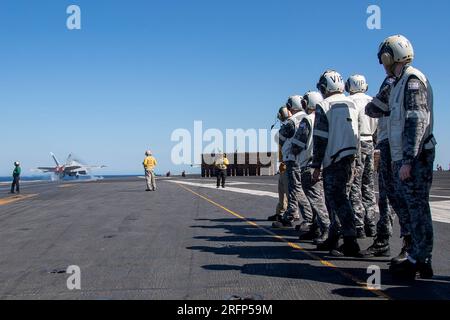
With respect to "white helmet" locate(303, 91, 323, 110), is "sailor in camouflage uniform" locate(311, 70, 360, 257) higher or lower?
lower

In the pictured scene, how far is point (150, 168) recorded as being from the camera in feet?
73.1

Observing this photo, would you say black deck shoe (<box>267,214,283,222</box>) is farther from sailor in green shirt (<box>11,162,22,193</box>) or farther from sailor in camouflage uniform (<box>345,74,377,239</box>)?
sailor in green shirt (<box>11,162,22,193</box>)

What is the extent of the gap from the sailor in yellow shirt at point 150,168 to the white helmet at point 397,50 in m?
18.4

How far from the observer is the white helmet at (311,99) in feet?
23.4

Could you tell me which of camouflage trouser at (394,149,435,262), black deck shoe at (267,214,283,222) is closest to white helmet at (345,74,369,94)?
camouflage trouser at (394,149,435,262)

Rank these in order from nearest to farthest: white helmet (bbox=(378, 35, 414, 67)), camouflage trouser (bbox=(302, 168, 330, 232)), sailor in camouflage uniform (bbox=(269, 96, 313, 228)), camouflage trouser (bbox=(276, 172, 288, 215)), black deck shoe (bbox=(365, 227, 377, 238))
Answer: white helmet (bbox=(378, 35, 414, 67)) → camouflage trouser (bbox=(302, 168, 330, 232)) → black deck shoe (bbox=(365, 227, 377, 238)) → sailor in camouflage uniform (bbox=(269, 96, 313, 228)) → camouflage trouser (bbox=(276, 172, 288, 215))

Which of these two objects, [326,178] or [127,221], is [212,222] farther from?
[326,178]

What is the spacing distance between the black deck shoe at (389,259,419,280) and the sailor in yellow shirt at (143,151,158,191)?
60.8ft

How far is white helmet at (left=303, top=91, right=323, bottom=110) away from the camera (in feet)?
23.4

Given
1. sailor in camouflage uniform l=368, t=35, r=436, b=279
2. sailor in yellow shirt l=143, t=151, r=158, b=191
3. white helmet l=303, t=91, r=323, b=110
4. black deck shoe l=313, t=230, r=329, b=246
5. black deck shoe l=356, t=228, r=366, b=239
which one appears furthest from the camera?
sailor in yellow shirt l=143, t=151, r=158, b=191

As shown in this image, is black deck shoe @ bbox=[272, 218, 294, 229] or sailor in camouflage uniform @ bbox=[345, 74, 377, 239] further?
black deck shoe @ bbox=[272, 218, 294, 229]

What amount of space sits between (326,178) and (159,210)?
7100mm
